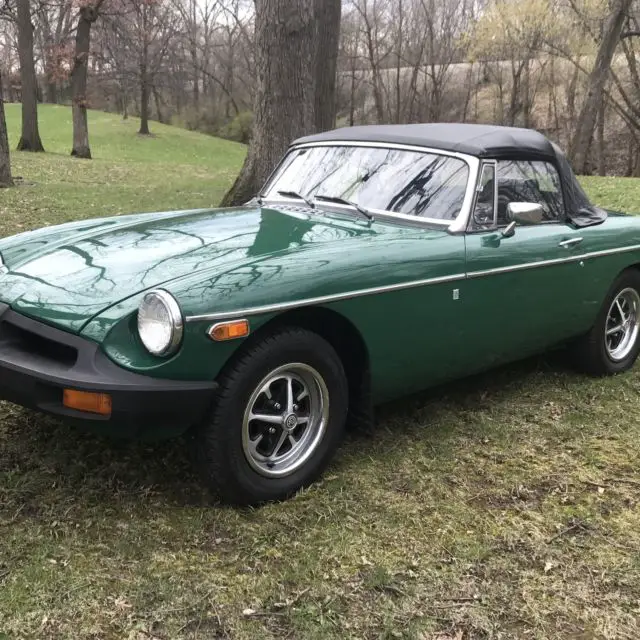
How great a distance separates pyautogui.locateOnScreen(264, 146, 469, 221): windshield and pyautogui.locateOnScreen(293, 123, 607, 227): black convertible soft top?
0.09 meters

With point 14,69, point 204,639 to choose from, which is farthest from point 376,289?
point 14,69

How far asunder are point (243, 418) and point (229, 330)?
0.38 meters

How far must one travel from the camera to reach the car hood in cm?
269

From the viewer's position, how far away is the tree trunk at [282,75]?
7953 mm

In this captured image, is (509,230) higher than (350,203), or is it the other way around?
(350,203)

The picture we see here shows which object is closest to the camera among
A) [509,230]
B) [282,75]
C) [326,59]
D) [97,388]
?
[97,388]

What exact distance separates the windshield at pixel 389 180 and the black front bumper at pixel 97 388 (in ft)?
5.55

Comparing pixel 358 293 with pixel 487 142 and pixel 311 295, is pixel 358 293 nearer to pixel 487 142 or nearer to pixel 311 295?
pixel 311 295

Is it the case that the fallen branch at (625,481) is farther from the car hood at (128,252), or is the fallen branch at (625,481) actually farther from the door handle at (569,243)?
the car hood at (128,252)

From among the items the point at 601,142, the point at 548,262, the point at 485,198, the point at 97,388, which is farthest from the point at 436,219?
the point at 601,142

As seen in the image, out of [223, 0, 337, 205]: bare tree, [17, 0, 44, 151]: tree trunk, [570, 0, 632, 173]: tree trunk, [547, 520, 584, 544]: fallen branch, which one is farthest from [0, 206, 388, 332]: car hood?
[17, 0, 44, 151]: tree trunk

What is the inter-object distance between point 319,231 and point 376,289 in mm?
484

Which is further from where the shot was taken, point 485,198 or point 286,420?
point 485,198

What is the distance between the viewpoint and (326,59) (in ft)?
41.0
